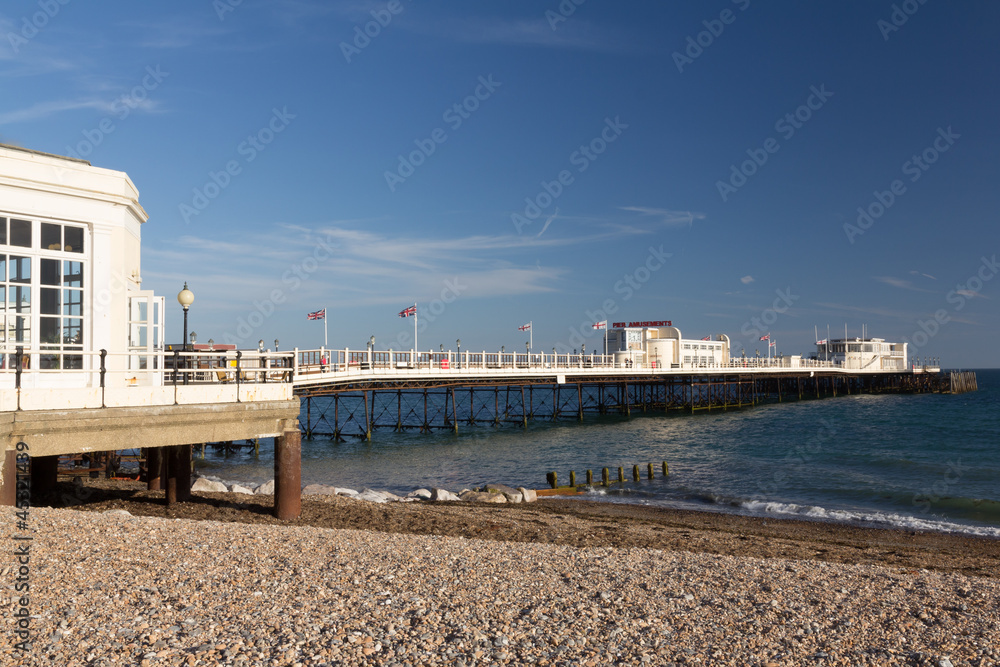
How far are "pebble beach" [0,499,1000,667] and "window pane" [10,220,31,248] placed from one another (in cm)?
398

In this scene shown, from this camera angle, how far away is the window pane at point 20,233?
9930 millimetres

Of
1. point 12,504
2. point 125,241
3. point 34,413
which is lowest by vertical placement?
point 12,504

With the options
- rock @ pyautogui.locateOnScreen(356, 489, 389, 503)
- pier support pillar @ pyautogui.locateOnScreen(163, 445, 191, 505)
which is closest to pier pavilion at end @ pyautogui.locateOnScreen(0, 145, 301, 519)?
pier support pillar @ pyautogui.locateOnScreen(163, 445, 191, 505)

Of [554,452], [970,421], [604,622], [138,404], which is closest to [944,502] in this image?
[554,452]

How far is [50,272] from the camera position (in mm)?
10242

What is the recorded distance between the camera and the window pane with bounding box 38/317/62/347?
1020 cm

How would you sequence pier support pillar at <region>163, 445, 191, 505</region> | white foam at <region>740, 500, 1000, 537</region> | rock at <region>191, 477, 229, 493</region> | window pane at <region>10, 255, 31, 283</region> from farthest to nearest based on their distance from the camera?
white foam at <region>740, 500, 1000, 537</region>
rock at <region>191, 477, 229, 493</region>
pier support pillar at <region>163, 445, 191, 505</region>
window pane at <region>10, 255, 31, 283</region>

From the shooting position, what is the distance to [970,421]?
4822cm

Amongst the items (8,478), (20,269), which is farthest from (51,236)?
(8,478)

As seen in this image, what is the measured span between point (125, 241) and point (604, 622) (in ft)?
30.9

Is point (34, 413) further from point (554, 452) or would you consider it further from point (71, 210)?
point (554, 452)

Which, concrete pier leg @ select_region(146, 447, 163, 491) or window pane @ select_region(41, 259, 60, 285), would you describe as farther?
concrete pier leg @ select_region(146, 447, 163, 491)

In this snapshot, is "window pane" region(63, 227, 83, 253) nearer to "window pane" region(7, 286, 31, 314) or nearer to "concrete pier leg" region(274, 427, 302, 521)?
"window pane" region(7, 286, 31, 314)

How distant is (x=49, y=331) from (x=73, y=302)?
54cm
